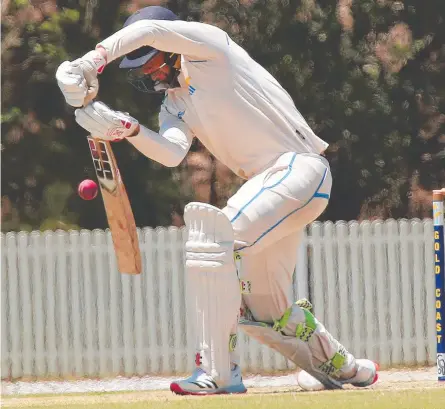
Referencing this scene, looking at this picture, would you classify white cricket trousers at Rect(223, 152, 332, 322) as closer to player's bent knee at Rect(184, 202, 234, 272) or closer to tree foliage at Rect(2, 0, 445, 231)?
player's bent knee at Rect(184, 202, 234, 272)

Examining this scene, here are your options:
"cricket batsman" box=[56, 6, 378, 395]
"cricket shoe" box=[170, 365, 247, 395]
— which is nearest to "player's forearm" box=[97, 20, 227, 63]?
"cricket batsman" box=[56, 6, 378, 395]

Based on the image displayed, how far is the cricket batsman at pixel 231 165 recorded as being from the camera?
5812mm

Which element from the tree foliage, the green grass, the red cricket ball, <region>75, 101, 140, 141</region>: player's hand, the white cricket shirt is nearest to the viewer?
the green grass

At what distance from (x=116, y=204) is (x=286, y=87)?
6.49 metres

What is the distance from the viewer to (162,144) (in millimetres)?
6066

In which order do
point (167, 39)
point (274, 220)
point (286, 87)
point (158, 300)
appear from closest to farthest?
point (167, 39), point (274, 220), point (158, 300), point (286, 87)

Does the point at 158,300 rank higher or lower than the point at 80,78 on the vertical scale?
lower

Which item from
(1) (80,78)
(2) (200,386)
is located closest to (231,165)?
(1) (80,78)

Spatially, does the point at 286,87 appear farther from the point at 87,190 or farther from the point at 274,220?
the point at 274,220

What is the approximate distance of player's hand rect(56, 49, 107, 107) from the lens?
18.5ft

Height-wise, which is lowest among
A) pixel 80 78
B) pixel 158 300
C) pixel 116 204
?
pixel 158 300

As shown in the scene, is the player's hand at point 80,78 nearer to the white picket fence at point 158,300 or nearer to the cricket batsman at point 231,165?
the cricket batsman at point 231,165

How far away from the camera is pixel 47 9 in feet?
41.3

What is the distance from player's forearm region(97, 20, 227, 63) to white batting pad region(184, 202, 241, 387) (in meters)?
0.70
